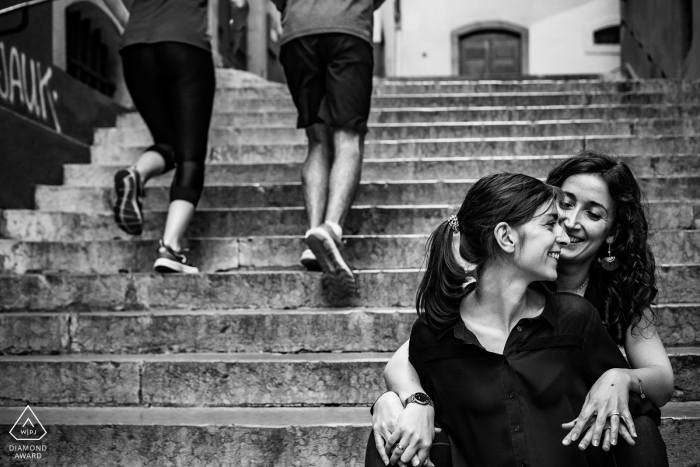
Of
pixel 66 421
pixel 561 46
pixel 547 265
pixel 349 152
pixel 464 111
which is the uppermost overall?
pixel 561 46

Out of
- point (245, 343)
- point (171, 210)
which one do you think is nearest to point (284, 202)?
point (171, 210)

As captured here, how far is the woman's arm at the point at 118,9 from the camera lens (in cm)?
692

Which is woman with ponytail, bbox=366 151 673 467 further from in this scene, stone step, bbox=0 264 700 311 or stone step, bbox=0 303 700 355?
stone step, bbox=0 264 700 311

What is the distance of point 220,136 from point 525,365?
4520 mm

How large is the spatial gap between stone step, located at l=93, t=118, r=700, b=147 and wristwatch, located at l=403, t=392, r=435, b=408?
4064 mm

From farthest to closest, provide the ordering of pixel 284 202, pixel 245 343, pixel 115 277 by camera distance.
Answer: pixel 284 202
pixel 115 277
pixel 245 343

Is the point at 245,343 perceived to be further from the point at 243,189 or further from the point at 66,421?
the point at 243,189

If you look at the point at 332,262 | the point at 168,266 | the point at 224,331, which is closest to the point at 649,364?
the point at 332,262

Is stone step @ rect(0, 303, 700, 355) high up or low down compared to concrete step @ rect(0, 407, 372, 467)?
up

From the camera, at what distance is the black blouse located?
76.5 inches

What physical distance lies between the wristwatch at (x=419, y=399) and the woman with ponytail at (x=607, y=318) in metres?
0.02

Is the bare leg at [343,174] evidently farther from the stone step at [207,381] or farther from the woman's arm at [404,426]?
the woman's arm at [404,426]

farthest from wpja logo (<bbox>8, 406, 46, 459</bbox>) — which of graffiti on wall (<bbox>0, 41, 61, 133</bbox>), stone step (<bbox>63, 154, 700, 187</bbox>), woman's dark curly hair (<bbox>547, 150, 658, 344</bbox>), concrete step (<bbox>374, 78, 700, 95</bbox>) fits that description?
concrete step (<bbox>374, 78, 700, 95</bbox>)

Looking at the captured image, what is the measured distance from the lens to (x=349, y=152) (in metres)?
3.68
